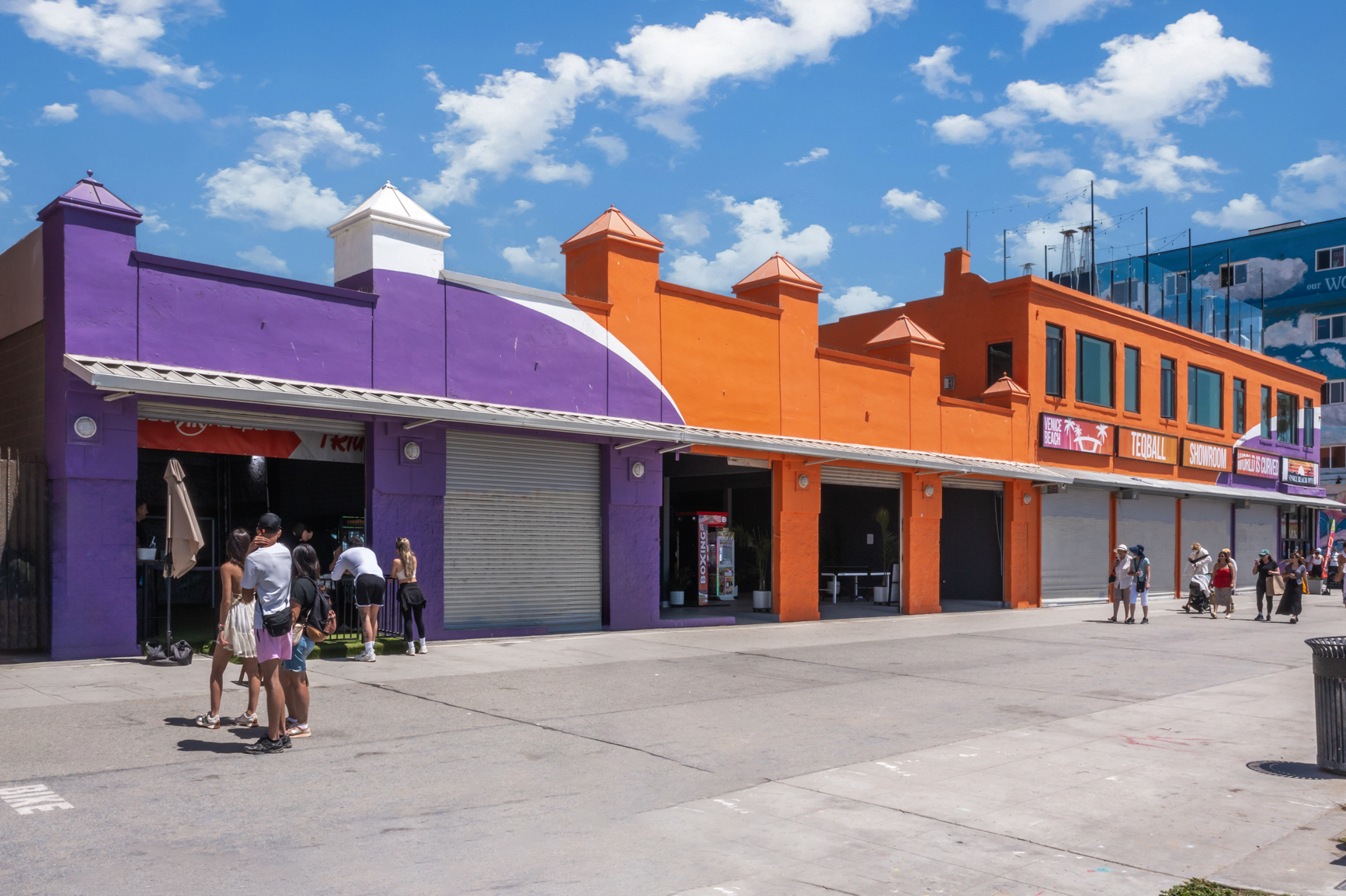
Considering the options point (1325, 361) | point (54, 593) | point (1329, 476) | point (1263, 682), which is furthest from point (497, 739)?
point (1325, 361)

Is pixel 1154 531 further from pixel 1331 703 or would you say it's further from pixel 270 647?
pixel 270 647

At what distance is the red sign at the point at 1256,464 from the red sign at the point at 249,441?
105ft

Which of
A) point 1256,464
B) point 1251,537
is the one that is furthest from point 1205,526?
point 1256,464

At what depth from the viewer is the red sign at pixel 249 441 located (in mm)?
12641

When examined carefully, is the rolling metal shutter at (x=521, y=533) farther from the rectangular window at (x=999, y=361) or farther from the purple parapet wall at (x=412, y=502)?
the rectangular window at (x=999, y=361)

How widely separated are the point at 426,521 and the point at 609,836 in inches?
361

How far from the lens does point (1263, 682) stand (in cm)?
1315

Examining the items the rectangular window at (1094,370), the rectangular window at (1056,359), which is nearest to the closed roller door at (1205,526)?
the rectangular window at (1094,370)

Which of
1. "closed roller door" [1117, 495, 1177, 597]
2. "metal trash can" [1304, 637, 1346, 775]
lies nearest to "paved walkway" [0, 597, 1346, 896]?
"metal trash can" [1304, 637, 1346, 775]

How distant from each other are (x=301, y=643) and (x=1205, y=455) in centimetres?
3246

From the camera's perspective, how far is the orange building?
19094 mm

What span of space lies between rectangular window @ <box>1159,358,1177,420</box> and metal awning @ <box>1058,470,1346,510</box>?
213 cm

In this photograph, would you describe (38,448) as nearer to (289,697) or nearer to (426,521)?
(426,521)

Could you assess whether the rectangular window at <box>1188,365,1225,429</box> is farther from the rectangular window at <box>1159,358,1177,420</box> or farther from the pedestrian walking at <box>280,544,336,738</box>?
the pedestrian walking at <box>280,544,336,738</box>
